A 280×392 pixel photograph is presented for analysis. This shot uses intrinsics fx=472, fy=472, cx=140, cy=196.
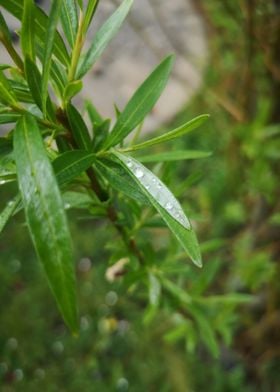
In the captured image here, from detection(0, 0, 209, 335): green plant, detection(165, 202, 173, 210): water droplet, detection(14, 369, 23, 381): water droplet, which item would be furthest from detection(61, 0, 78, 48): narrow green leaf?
detection(14, 369, 23, 381): water droplet

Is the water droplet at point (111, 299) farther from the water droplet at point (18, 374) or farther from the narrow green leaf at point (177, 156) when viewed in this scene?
the narrow green leaf at point (177, 156)

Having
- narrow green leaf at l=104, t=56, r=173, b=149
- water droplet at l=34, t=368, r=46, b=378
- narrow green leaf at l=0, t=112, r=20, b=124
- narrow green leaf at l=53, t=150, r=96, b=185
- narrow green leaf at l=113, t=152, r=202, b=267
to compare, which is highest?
narrow green leaf at l=0, t=112, r=20, b=124

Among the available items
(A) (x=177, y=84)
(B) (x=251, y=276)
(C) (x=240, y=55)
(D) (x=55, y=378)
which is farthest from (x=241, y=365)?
(A) (x=177, y=84)

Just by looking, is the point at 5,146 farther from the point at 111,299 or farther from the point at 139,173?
the point at 111,299

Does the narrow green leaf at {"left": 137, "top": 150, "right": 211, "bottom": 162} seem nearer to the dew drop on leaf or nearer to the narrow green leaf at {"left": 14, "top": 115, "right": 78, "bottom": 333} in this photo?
the dew drop on leaf

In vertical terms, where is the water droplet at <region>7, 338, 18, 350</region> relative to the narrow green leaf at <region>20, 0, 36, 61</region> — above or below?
below

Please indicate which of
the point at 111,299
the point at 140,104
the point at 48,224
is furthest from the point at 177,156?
the point at 111,299

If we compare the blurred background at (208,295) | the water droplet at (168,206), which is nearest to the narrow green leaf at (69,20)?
the water droplet at (168,206)
